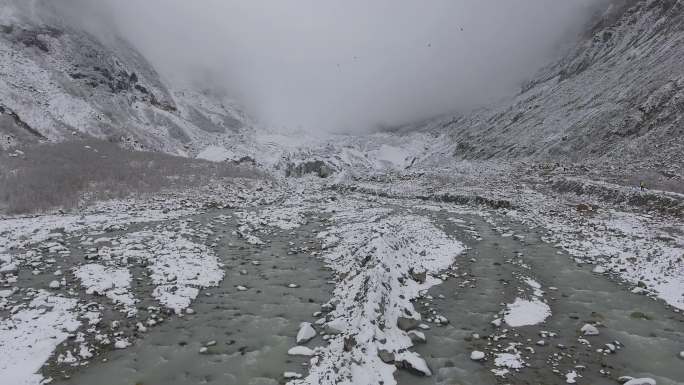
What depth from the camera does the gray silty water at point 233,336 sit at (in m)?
11.0

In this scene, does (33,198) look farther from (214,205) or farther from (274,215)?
(274,215)

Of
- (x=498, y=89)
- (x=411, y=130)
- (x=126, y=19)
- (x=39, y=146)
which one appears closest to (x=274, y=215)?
(x=39, y=146)

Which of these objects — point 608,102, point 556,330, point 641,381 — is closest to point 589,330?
point 556,330

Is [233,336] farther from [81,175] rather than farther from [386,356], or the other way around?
[81,175]

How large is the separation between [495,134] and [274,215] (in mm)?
79060

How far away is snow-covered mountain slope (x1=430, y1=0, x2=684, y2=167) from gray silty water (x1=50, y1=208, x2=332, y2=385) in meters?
44.8

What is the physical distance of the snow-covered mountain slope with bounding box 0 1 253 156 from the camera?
272 ft

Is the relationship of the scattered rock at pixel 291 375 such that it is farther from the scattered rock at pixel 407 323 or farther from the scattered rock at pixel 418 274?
the scattered rock at pixel 418 274

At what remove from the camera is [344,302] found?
15062 millimetres

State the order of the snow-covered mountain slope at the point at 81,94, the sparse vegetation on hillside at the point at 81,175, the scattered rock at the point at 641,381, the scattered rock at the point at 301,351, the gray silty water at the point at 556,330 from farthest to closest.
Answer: the snow-covered mountain slope at the point at 81,94
the sparse vegetation on hillside at the point at 81,175
the scattered rock at the point at 301,351
the gray silty water at the point at 556,330
the scattered rock at the point at 641,381

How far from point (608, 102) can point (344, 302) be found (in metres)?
74.6

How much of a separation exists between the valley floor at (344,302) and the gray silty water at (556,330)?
64 mm

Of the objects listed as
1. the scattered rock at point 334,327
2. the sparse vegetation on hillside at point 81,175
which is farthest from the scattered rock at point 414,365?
the sparse vegetation on hillside at point 81,175

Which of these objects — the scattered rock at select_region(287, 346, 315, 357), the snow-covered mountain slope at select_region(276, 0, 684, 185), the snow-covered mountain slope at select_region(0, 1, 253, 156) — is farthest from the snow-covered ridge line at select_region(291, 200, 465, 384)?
the snow-covered mountain slope at select_region(0, 1, 253, 156)
